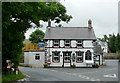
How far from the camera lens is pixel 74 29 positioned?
1544 inches

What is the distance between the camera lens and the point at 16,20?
17172 millimetres

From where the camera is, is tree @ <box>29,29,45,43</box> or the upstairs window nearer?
the upstairs window

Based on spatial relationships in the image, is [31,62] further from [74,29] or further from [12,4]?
[12,4]

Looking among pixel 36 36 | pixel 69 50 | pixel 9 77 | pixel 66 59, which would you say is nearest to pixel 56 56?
pixel 66 59

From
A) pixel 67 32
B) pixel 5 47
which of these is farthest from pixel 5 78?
pixel 67 32

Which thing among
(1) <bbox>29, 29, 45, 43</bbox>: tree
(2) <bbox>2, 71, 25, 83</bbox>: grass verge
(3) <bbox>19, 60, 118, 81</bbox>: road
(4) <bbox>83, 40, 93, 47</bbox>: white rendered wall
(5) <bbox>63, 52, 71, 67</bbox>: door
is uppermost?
(1) <bbox>29, 29, 45, 43</bbox>: tree

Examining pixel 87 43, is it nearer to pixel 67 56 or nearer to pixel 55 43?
pixel 67 56

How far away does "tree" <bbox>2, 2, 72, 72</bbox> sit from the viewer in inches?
504

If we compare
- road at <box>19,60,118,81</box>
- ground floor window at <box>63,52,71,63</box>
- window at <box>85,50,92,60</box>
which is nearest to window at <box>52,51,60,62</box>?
ground floor window at <box>63,52,71,63</box>

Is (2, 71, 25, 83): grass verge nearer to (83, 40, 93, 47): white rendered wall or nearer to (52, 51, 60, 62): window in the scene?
(52, 51, 60, 62): window

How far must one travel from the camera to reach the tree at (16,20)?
12802mm

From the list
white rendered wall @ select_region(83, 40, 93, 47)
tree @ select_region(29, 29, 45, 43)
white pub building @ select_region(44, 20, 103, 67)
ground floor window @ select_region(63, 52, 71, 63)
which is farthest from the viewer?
tree @ select_region(29, 29, 45, 43)

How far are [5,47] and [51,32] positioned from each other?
19.3 metres

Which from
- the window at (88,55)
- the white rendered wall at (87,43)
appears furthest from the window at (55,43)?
the window at (88,55)
